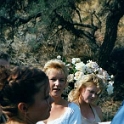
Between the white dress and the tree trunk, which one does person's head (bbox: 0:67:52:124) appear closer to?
the white dress

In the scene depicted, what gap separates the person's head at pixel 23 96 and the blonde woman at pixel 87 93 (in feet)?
7.43

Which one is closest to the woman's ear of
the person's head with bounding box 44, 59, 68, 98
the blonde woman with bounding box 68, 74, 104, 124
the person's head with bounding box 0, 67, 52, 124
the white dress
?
the person's head with bounding box 0, 67, 52, 124

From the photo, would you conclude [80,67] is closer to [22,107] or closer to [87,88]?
[87,88]

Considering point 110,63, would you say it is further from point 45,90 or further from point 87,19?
point 45,90

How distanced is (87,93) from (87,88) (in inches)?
1.9

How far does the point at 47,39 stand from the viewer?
44.7 ft

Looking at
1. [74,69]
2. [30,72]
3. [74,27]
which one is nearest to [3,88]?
[30,72]

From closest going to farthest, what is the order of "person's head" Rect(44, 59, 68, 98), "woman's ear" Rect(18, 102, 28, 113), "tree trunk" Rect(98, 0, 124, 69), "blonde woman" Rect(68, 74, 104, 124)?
1. "woman's ear" Rect(18, 102, 28, 113)
2. "person's head" Rect(44, 59, 68, 98)
3. "blonde woman" Rect(68, 74, 104, 124)
4. "tree trunk" Rect(98, 0, 124, 69)

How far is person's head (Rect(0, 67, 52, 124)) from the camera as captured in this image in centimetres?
188

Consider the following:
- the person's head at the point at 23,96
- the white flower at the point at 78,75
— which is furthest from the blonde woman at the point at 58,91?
the person's head at the point at 23,96

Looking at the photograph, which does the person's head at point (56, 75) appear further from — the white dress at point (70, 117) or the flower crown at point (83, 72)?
the flower crown at point (83, 72)

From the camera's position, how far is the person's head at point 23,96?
188 cm

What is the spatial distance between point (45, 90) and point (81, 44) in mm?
12209

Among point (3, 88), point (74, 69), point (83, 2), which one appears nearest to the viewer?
point (3, 88)
